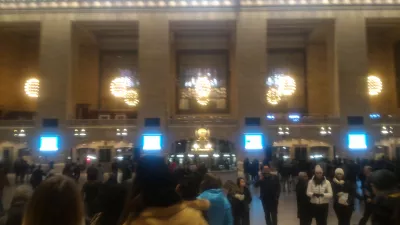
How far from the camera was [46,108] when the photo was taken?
2552 centimetres

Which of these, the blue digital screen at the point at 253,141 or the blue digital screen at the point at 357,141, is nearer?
the blue digital screen at the point at 357,141

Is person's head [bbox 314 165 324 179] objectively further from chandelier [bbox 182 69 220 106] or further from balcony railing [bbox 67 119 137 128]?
chandelier [bbox 182 69 220 106]

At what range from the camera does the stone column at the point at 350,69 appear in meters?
25.5

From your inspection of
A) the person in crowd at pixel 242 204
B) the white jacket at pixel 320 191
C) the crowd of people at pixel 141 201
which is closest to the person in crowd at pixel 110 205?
the crowd of people at pixel 141 201

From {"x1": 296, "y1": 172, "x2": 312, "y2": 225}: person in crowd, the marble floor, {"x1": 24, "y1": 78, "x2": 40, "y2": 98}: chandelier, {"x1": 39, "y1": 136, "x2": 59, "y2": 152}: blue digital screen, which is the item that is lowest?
the marble floor

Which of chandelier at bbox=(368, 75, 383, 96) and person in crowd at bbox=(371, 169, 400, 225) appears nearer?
person in crowd at bbox=(371, 169, 400, 225)

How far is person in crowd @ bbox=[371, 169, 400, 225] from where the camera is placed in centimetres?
272

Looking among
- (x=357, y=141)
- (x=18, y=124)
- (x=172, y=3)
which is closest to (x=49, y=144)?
(x=18, y=124)

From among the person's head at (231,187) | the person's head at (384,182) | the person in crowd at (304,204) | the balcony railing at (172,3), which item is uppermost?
the balcony railing at (172,3)

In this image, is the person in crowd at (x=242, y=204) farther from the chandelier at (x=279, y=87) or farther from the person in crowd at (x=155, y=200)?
the chandelier at (x=279, y=87)

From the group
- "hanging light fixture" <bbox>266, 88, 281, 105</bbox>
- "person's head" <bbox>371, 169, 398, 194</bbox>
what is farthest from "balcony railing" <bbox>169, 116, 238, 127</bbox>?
"person's head" <bbox>371, 169, 398, 194</bbox>

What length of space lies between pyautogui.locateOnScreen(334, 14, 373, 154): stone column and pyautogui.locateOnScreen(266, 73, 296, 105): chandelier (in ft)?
14.1

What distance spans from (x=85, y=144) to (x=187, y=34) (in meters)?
11.9

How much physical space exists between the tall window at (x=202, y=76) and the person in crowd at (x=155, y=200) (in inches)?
1176
